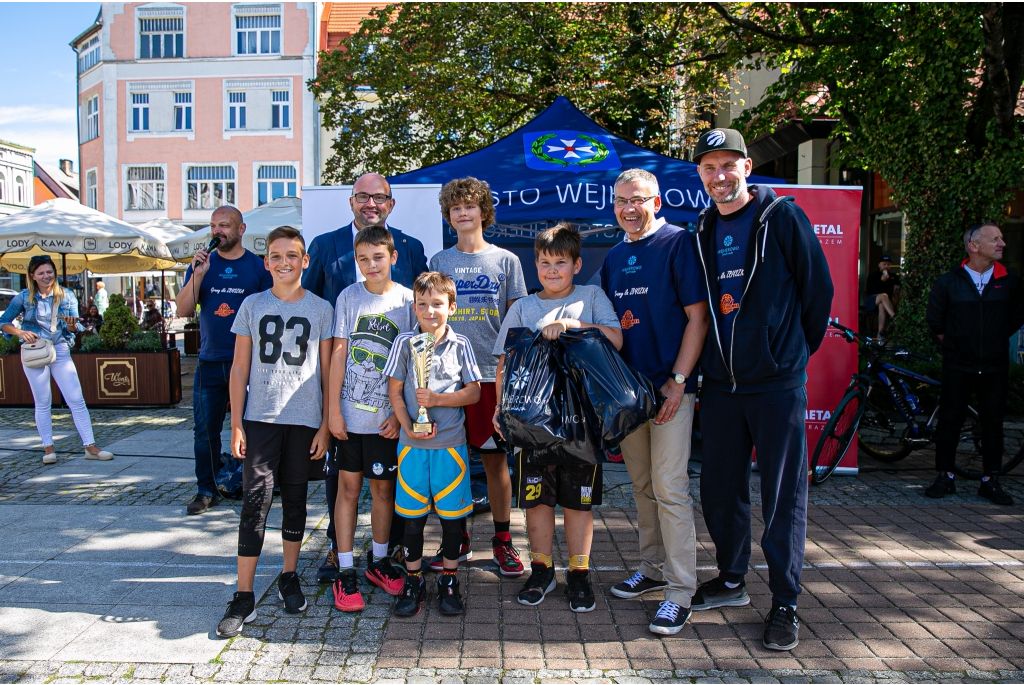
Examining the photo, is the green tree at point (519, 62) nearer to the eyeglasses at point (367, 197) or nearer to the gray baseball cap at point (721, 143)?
the eyeglasses at point (367, 197)

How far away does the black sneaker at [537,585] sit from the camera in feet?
12.2

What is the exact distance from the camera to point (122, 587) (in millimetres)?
3953

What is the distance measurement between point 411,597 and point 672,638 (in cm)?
125

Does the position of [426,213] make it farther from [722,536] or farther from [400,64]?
[400,64]

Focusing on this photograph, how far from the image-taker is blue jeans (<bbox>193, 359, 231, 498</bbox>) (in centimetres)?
539

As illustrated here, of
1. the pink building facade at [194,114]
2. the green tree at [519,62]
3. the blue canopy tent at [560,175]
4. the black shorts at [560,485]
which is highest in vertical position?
the pink building facade at [194,114]

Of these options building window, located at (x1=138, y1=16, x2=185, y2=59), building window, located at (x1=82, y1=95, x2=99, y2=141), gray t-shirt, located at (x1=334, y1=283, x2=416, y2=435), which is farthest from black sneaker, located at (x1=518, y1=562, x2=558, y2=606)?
building window, located at (x1=82, y1=95, x2=99, y2=141)

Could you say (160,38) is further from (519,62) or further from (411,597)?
(411,597)

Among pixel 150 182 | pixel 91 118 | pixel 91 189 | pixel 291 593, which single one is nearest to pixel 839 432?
pixel 291 593

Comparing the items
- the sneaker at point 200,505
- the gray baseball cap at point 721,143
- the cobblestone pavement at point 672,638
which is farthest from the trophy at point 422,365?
the sneaker at point 200,505

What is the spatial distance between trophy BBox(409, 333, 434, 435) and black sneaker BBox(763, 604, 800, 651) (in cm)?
177

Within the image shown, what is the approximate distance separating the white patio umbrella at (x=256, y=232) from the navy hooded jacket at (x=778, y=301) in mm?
10043

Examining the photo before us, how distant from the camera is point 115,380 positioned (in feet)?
33.3

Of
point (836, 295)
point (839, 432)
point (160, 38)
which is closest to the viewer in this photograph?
point (839, 432)
